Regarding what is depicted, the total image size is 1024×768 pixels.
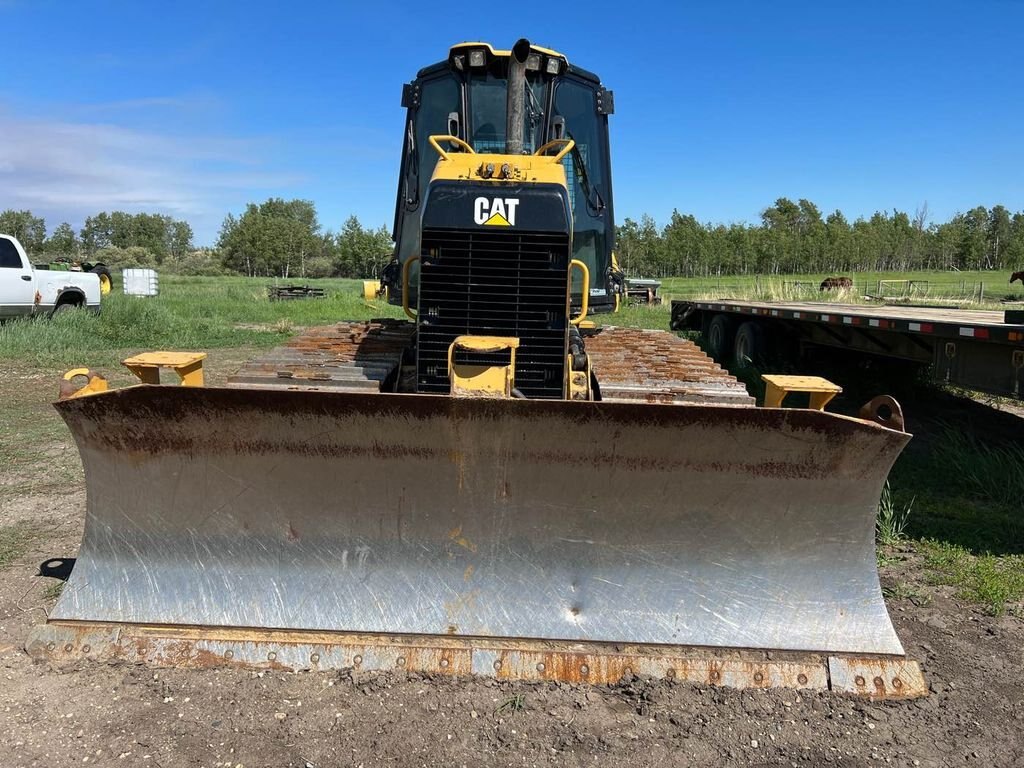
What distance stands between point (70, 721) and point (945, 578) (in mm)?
4296

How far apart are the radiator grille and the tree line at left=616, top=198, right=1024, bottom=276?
1998 inches

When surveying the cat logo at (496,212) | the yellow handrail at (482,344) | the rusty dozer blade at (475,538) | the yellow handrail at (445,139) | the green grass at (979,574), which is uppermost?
the yellow handrail at (445,139)

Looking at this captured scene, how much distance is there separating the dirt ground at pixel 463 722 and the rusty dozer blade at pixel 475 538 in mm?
101

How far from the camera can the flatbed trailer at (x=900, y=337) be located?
5.37 metres

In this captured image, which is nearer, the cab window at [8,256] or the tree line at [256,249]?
the cab window at [8,256]

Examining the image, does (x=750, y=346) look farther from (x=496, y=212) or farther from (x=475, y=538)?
(x=475, y=538)

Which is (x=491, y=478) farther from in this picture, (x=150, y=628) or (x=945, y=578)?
(x=945, y=578)

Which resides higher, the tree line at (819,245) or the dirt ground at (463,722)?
the tree line at (819,245)

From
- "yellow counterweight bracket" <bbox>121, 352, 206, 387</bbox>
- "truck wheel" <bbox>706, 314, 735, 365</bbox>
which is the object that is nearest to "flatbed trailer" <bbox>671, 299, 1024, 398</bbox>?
"truck wheel" <bbox>706, 314, 735, 365</bbox>

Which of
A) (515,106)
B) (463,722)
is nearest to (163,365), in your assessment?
→ (463,722)

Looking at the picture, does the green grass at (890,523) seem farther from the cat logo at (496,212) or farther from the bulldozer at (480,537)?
the cat logo at (496,212)

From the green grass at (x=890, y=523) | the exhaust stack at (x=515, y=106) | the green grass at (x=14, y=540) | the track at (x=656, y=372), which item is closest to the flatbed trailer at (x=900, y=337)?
the green grass at (x=890, y=523)

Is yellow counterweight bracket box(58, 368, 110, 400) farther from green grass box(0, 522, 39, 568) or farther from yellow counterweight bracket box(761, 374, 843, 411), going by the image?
yellow counterweight bracket box(761, 374, 843, 411)

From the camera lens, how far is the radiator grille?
148 inches
